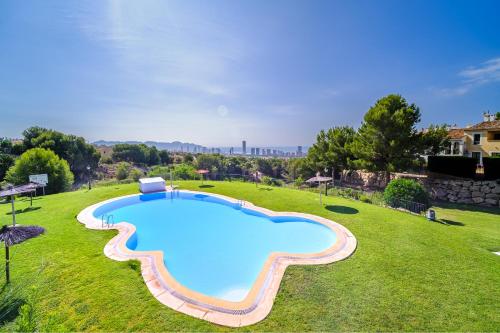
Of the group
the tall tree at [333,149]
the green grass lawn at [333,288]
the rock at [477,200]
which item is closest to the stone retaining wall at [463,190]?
the rock at [477,200]

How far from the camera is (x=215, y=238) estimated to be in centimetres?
1033

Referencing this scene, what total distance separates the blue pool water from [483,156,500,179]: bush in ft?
52.8

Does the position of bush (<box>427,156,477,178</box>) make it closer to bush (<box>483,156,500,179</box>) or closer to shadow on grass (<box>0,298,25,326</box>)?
bush (<box>483,156,500,179</box>)

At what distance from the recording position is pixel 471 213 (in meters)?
14.4

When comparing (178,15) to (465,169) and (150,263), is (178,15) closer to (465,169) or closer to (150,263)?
(150,263)

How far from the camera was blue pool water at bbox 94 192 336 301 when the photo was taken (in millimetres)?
7047

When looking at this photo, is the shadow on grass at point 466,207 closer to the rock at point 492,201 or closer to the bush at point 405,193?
the rock at point 492,201

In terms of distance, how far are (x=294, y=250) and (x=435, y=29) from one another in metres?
17.5

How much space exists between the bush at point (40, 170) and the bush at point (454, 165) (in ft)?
111

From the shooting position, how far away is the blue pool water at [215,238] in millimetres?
7047

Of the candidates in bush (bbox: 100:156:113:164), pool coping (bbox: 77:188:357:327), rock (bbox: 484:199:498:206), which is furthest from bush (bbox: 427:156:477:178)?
bush (bbox: 100:156:113:164)

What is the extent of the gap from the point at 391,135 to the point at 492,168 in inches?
277

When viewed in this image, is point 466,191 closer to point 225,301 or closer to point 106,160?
point 225,301


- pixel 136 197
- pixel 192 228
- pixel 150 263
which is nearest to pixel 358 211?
pixel 192 228
